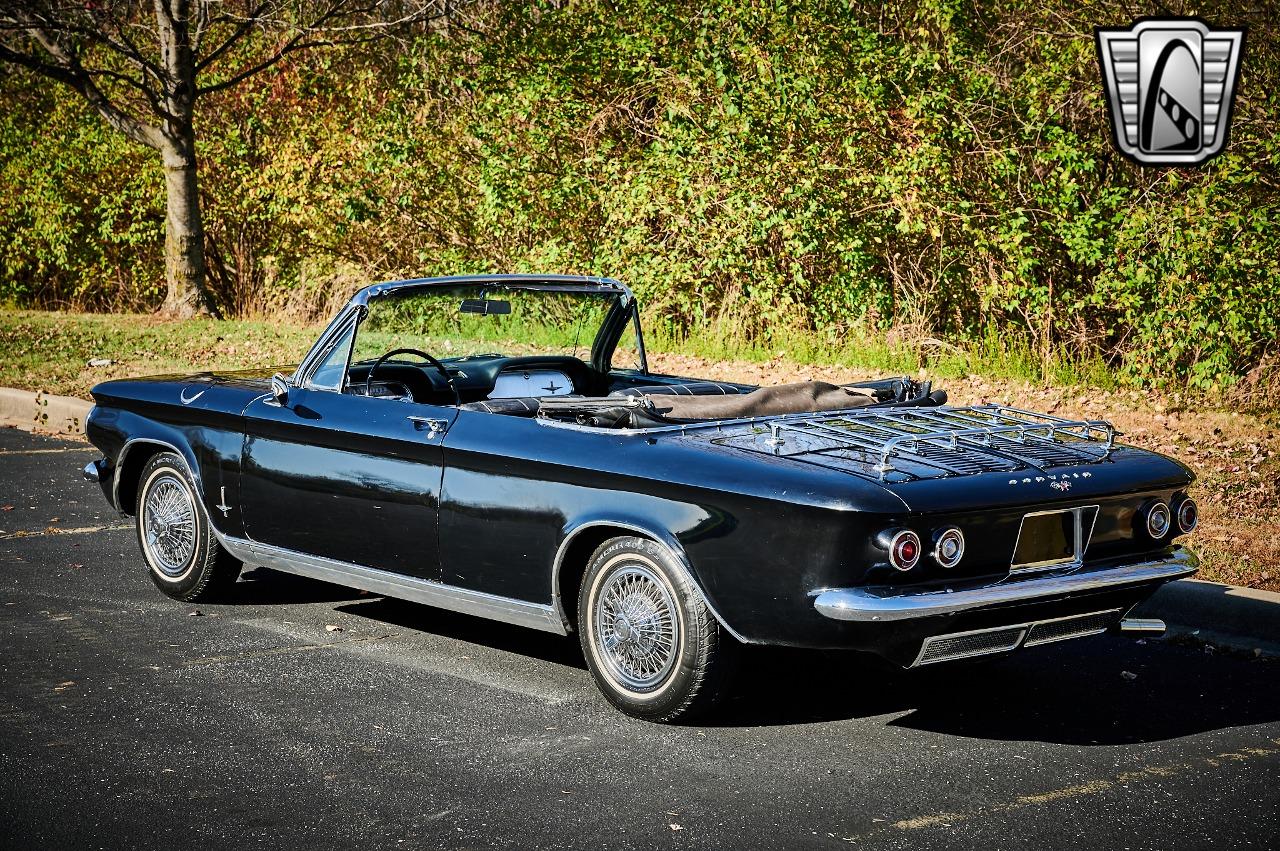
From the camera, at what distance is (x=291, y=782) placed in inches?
175

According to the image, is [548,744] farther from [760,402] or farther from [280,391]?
[280,391]

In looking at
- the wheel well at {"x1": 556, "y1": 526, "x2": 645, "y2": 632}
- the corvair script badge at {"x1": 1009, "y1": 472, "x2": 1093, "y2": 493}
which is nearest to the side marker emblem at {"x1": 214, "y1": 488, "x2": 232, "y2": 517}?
the wheel well at {"x1": 556, "y1": 526, "x2": 645, "y2": 632}

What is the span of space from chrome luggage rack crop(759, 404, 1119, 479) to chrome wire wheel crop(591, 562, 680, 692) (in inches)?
24.8

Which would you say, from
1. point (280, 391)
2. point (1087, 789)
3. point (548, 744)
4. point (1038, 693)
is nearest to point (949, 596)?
point (1087, 789)

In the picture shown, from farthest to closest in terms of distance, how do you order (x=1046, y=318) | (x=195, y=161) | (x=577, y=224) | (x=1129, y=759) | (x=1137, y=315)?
(x=195, y=161) < (x=577, y=224) < (x=1046, y=318) < (x=1137, y=315) < (x=1129, y=759)

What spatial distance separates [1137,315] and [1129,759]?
8.19m

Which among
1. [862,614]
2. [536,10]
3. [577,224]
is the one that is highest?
[536,10]

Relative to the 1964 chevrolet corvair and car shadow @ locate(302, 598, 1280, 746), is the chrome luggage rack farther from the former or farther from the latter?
car shadow @ locate(302, 598, 1280, 746)

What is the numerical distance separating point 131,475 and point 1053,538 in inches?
171

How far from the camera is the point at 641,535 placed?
16.5 feet

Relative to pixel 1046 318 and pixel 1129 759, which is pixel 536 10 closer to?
pixel 1046 318

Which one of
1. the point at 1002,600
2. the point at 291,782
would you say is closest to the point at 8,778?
the point at 291,782

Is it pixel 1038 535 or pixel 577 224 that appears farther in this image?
pixel 577 224

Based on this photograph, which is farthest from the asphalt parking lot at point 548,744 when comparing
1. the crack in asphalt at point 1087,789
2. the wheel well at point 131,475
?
the wheel well at point 131,475
